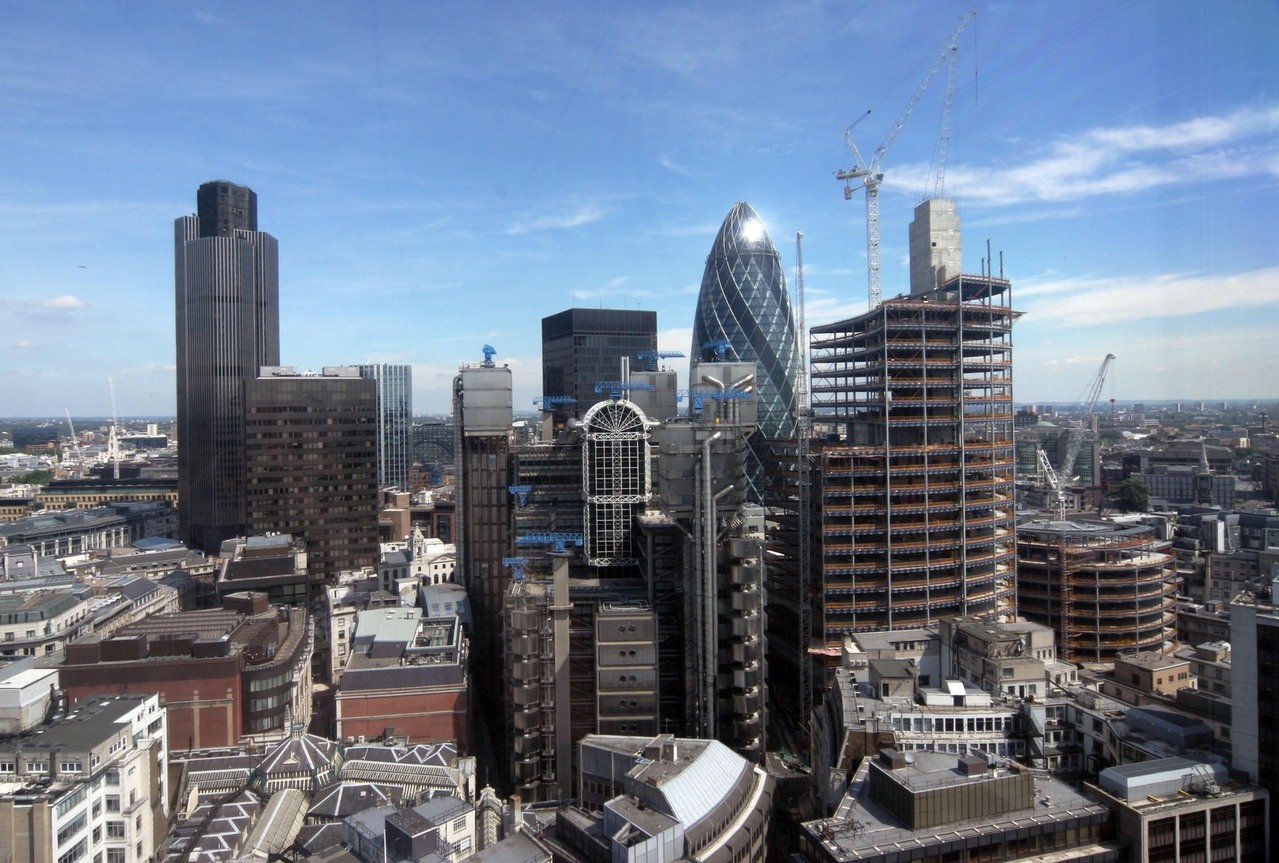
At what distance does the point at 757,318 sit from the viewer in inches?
2186

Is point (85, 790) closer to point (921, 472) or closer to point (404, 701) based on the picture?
point (404, 701)

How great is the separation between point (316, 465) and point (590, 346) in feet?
63.9

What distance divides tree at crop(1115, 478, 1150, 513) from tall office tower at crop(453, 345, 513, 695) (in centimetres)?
4271

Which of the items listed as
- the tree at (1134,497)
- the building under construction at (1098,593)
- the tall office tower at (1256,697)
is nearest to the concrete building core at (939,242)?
the building under construction at (1098,593)

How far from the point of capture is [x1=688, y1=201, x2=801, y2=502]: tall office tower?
183 feet

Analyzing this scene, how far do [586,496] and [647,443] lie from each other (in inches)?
93.7

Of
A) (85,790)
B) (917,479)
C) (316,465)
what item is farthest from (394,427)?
(85,790)

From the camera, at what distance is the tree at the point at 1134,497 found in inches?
2196

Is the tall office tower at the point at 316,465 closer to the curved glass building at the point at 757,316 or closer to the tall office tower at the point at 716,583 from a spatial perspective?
the curved glass building at the point at 757,316

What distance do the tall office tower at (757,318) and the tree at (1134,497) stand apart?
74.8 ft

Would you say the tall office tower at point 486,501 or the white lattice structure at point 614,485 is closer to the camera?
the white lattice structure at point 614,485

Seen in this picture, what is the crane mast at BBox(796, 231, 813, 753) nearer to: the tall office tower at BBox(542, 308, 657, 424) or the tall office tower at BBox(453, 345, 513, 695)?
the tall office tower at BBox(453, 345, 513, 695)

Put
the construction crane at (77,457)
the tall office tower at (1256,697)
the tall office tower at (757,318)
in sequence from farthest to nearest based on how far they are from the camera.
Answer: the construction crane at (77,457), the tall office tower at (757,318), the tall office tower at (1256,697)

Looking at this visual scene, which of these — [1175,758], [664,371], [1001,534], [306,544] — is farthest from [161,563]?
[1175,758]
